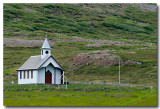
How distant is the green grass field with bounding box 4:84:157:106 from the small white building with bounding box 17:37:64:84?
263 inches

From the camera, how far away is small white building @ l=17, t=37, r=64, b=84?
80012 millimetres

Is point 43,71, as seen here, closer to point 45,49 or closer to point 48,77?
point 48,77

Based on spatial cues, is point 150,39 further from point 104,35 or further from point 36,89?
point 36,89

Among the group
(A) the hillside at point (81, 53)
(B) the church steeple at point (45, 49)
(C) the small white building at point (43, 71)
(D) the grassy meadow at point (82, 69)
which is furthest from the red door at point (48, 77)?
(A) the hillside at point (81, 53)

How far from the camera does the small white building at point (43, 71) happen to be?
80.0 m

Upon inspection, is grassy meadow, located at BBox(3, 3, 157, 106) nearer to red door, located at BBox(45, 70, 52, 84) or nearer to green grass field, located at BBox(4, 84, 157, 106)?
green grass field, located at BBox(4, 84, 157, 106)

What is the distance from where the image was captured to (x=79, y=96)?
2414 inches

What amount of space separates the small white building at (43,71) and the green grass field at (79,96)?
6.69 m

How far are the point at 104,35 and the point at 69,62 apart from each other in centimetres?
7818

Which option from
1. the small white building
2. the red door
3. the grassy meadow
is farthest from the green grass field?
the red door

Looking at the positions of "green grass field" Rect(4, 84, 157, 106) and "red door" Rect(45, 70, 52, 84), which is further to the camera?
"red door" Rect(45, 70, 52, 84)

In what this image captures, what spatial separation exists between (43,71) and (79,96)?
21.2 meters

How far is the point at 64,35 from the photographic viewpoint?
7092 inches

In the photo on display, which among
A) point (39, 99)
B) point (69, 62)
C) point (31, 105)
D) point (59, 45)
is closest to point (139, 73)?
point (69, 62)
